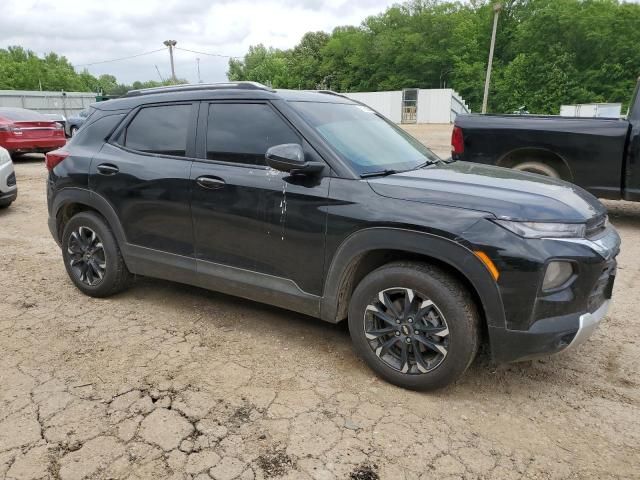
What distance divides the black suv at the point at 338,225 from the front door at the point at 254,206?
0.01m

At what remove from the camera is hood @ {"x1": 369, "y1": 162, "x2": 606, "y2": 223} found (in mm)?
2654

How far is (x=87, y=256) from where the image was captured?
14.2 ft

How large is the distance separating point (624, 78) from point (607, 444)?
52340 millimetres

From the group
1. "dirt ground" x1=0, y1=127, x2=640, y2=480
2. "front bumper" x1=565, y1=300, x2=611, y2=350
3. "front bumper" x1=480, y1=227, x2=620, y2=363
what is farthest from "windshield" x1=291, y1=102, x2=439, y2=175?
"front bumper" x1=565, y1=300, x2=611, y2=350

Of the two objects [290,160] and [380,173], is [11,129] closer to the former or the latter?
[290,160]

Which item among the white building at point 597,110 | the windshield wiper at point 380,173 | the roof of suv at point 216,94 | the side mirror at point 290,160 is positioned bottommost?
the windshield wiper at point 380,173

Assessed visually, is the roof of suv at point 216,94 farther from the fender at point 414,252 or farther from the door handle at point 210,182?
the fender at point 414,252

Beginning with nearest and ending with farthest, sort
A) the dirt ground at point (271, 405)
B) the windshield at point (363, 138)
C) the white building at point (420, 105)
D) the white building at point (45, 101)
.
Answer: the dirt ground at point (271, 405) → the windshield at point (363, 138) → the white building at point (420, 105) → the white building at point (45, 101)

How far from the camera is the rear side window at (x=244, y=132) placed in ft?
11.1

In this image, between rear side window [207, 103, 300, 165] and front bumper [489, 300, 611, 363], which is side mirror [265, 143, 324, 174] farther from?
front bumper [489, 300, 611, 363]

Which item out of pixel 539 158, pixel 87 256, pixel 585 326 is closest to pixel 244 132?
pixel 87 256

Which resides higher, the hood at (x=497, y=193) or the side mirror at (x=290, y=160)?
the side mirror at (x=290, y=160)

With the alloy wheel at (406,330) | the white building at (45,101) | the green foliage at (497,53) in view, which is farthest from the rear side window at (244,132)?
the green foliage at (497,53)

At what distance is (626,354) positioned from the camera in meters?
3.44
